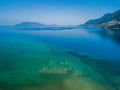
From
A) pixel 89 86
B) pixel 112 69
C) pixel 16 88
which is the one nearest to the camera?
pixel 16 88

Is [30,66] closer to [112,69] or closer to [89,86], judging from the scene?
[89,86]

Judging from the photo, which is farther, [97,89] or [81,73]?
[81,73]

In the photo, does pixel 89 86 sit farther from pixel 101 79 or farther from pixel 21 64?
pixel 21 64

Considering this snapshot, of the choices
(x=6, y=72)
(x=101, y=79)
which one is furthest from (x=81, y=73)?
(x=6, y=72)

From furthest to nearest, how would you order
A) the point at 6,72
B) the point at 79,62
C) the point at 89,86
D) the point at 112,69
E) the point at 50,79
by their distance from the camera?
the point at 79,62
the point at 112,69
the point at 6,72
the point at 50,79
the point at 89,86

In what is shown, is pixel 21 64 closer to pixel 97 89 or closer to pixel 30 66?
pixel 30 66

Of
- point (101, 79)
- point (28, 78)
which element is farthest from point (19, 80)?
point (101, 79)

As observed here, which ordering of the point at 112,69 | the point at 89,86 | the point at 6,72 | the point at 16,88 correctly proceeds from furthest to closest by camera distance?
the point at 112,69 → the point at 6,72 → the point at 89,86 → the point at 16,88

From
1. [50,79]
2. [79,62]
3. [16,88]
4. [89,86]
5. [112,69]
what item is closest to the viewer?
[16,88]

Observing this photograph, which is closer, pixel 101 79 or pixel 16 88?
pixel 16 88
